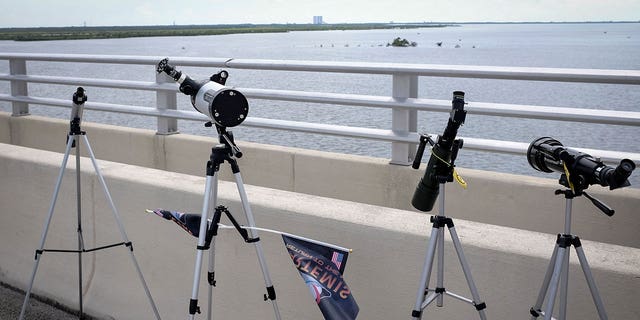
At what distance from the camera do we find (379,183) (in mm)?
6801

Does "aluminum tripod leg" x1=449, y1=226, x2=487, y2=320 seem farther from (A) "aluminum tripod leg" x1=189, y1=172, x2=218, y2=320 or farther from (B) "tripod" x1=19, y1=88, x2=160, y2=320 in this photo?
(B) "tripod" x1=19, y1=88, x2=160, y2=320

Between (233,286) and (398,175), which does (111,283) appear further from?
(398,175)

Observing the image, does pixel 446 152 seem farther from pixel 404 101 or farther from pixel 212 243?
pixel 404 101

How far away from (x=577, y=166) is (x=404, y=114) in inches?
132

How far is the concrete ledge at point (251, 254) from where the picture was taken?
12.1 feet

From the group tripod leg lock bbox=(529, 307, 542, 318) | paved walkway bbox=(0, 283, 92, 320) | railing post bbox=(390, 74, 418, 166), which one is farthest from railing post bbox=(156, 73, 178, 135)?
tripod leg lock bbox=(529, 307, 542, 318)

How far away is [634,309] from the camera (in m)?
3.43

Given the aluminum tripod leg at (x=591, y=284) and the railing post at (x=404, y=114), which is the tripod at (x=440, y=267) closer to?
the aluminum tripod leg at (x=591, y=284)

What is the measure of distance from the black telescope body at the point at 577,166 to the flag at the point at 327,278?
94 cm

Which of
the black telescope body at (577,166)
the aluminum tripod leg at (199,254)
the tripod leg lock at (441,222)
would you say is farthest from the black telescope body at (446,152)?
the aluminum tripod leg at (199,254)

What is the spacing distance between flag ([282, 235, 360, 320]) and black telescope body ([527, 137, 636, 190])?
36.9 inches

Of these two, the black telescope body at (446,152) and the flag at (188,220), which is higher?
the black telescope body at (446,152)

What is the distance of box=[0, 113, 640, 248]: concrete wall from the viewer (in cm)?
582

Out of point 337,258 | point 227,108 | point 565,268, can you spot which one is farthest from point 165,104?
point 565,268
